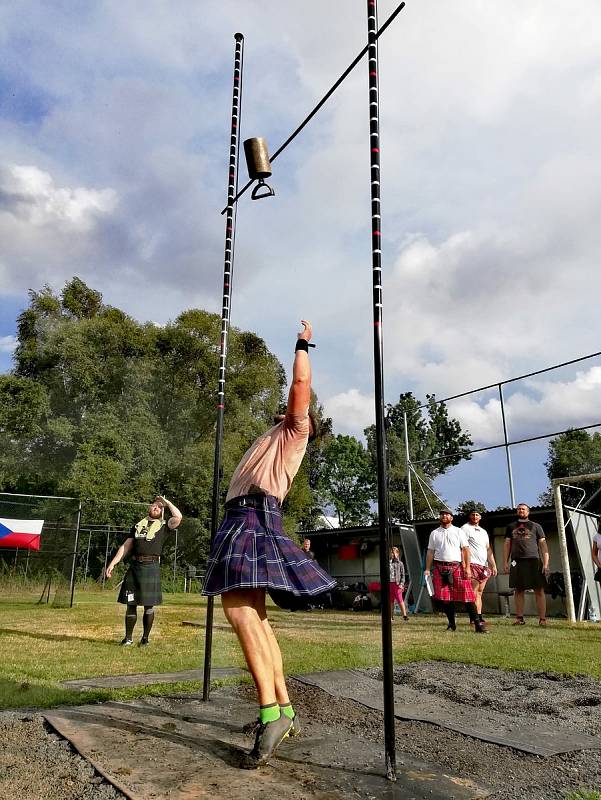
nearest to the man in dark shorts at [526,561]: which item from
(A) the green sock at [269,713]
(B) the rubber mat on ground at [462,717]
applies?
(B) the rubber mat on ground at [462,717]

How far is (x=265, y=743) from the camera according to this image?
8.28ft

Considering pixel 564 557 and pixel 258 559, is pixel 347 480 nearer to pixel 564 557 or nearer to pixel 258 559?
pixel 564 557

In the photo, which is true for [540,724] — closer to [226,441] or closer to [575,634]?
[575,634]

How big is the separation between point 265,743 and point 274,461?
46.6 inches

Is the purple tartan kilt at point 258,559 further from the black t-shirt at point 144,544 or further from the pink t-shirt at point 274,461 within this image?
the black t-shirt at point 144,544

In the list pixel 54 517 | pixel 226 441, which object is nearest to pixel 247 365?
pixel 226 441

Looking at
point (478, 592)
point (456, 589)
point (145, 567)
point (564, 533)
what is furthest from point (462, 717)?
point (564, 533)

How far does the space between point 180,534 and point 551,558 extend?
1684 centimetres

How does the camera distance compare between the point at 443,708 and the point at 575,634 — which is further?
the point at 575,634

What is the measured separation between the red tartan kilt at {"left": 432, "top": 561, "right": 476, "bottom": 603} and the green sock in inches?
243

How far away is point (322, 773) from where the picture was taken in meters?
2.43

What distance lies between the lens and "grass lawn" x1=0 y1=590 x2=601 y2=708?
4555mm

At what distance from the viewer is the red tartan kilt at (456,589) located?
8414 mm

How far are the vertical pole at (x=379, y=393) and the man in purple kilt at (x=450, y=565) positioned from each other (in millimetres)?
6104
